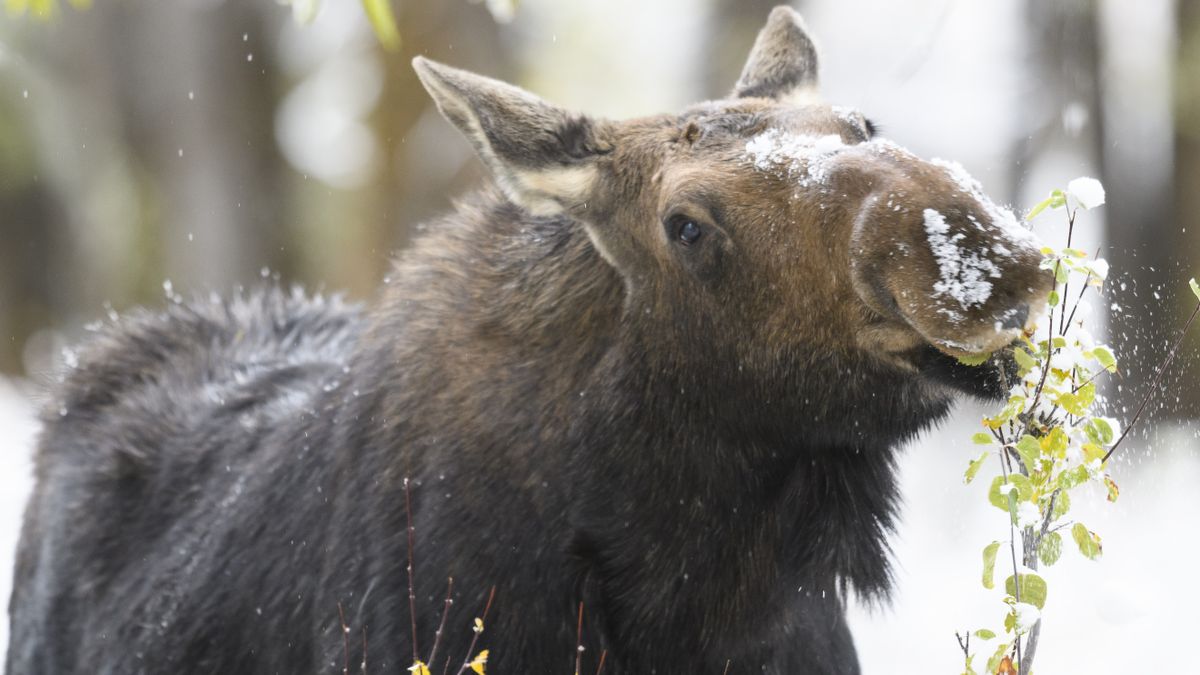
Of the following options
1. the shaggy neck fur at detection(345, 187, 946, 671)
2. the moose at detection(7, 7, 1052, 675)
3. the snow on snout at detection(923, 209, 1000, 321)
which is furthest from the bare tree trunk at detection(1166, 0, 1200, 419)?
the snow on snout at detection(923, 209, 1000, 321)

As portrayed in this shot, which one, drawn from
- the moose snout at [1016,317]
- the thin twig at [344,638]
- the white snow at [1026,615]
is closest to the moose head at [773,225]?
the moose snout at [1016,317]

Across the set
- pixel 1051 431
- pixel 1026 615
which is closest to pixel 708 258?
pixel 1051 431

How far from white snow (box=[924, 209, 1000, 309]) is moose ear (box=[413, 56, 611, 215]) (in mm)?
1333

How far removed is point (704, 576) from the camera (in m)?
4.16

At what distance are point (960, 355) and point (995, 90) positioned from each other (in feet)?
31.5

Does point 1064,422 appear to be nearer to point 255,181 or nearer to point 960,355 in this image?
point 960,355

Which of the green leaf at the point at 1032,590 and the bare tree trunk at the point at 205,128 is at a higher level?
the bare tree trunk at the point at 205,128

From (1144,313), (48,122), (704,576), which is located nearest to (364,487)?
(704,576)

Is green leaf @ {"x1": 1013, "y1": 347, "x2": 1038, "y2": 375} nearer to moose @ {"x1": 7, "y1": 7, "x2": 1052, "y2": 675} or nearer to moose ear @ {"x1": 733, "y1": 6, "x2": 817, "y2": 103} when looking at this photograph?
moose @ {"x1": 7, "y1": 7, "x2": 1052, "y2": 675}

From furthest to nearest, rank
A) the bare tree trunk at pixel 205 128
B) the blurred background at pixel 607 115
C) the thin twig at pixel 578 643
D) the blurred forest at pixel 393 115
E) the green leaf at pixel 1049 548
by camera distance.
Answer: the bare tree trunk at pixel 205 128, the blurred forest at pixel 393 115, the blurred background at pixel 607 115, the thin twig at pixel 578 643, the green leaf at pixel 1049 548

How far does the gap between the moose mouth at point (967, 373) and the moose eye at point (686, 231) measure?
726 millimetres

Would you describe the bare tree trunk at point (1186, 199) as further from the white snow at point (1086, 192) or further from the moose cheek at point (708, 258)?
the white snow at point (1086, 192)

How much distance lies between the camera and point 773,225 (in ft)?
12.6

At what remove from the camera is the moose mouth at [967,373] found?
3492 mm
